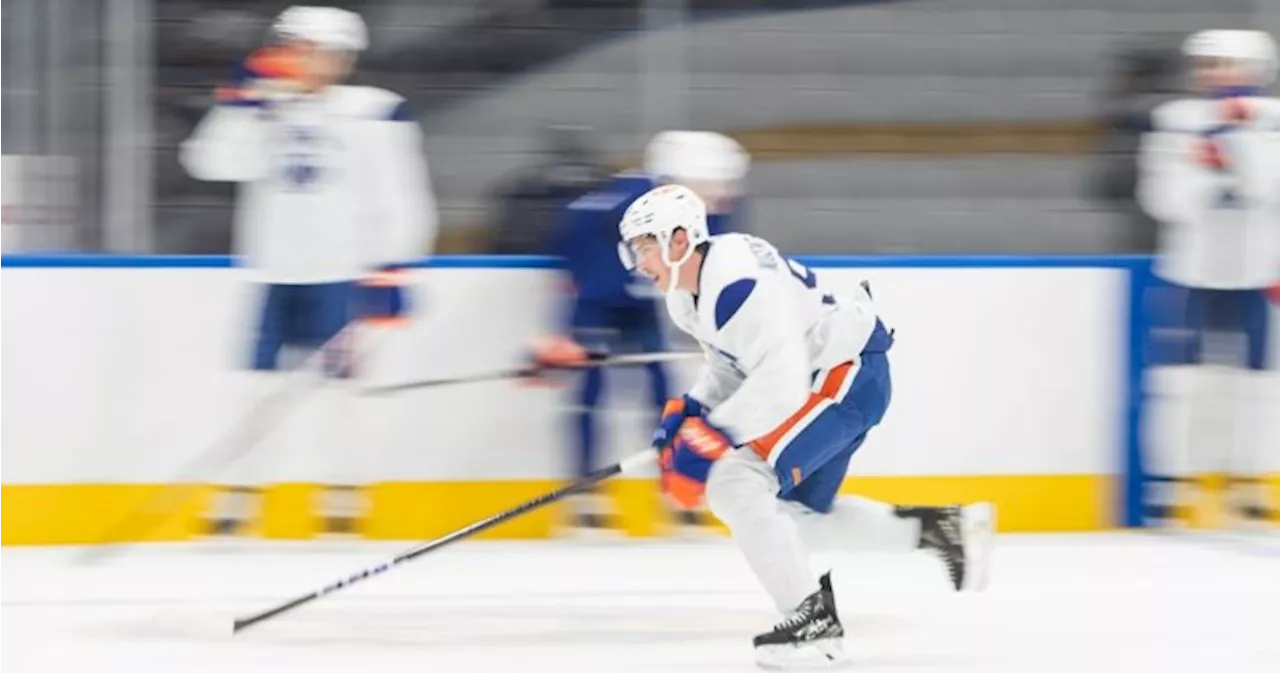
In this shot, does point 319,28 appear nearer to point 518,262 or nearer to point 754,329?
point 518,262

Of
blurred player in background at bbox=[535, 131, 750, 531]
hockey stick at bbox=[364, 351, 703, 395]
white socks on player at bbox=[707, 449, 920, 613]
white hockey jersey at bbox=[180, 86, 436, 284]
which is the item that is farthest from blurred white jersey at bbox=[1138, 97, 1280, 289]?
white socks on player at bbox=[707, 449, 920, 613]

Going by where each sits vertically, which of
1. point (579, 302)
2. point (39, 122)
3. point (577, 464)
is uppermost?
point (39, 122)

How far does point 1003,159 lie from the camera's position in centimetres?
692

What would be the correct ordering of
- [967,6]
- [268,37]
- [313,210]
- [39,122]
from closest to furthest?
1. [313,210]
2. [39,122]
3. [268,37]
4. [967,6]

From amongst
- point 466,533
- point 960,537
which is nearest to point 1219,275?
point 960,537

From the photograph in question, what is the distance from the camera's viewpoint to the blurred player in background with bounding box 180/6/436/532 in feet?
17.5

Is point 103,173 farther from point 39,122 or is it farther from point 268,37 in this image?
point 268,37

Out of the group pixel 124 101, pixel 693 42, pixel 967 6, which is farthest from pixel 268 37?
pixel 967 6

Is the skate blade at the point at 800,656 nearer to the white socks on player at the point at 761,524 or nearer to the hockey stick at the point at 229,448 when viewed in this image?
the white socks on player at the point at 761,524

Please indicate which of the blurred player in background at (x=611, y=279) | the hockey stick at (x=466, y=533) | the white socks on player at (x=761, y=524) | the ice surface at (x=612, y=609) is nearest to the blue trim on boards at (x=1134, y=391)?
the ice surface at (x=612, y=609)

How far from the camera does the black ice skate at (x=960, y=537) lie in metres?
4.29

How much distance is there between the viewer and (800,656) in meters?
4.00

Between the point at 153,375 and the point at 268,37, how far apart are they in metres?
1.58

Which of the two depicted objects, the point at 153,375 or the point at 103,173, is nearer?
the point at 153,375
